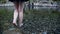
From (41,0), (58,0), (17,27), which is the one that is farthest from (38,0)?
(17,27)

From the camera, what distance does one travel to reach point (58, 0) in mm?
43344

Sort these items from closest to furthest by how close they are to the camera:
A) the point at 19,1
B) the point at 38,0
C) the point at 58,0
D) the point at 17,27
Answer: the point at 19,1, the point at 17,27, the point at 58,0, the point at 38,0

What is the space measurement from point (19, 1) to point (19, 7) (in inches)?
15.1

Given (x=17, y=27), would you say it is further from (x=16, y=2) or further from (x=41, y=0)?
(x=41, y=0)

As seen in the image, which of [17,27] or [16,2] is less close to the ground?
[16,2]

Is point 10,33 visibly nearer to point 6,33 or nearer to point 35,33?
point 6,33

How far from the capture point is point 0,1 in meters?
44.2

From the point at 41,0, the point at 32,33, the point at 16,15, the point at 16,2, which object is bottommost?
the point at 41,0

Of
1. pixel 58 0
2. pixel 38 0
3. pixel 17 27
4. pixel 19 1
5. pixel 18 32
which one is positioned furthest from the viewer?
pixel 38 0

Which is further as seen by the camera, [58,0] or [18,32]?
[58,0]

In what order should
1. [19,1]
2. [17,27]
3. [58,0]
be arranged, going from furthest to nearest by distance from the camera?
1. [58,0]
2. [17,27]
3. [19,1]

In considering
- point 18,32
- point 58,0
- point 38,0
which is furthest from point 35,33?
point 38,0

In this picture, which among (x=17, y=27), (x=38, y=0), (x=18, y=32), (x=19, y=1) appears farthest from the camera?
(x=38, y=0)

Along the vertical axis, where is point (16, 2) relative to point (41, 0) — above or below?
above
